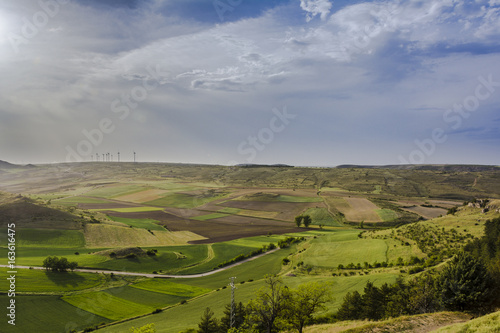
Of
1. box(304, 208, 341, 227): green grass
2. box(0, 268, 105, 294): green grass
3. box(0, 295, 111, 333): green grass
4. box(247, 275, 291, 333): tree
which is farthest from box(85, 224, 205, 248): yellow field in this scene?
box(247, 275, 291, 333): tree

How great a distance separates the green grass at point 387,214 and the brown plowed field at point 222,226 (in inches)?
1305

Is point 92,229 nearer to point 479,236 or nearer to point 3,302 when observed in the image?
point 3,302

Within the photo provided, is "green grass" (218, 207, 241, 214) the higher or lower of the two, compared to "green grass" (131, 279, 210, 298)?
higher

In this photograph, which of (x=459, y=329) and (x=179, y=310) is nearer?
(x=459, y=329)

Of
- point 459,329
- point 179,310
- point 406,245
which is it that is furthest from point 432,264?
point 179,310

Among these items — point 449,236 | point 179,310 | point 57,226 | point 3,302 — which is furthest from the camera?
point 57,226

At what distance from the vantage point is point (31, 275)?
50.8 metres

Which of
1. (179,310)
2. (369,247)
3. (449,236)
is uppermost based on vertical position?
(449,236)

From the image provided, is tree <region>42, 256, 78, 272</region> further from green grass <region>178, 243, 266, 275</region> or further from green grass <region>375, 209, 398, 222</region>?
green grass <region>375, 209, 398, 222</region>

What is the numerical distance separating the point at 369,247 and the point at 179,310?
41.7 m

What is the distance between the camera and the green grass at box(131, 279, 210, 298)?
49781 millimetres

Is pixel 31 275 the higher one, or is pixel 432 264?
pixel 432 264

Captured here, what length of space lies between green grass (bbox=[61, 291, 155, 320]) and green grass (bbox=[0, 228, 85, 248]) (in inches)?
1383

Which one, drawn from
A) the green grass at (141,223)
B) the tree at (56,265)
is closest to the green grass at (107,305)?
the tree at (56,265)
